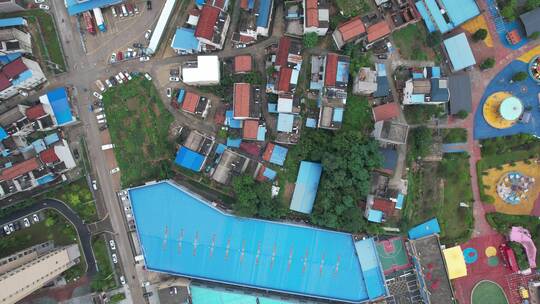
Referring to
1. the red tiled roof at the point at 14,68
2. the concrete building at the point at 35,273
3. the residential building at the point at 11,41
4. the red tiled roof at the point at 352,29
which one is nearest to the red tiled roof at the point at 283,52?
the red tiled roof at the point at 352,29

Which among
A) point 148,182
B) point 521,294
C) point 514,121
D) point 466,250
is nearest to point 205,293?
point 148,182

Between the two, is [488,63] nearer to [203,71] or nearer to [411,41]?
[411,41]

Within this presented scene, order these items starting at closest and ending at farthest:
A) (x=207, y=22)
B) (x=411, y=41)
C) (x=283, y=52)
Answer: (x=207, y=22)
(x=283, y=52)
(x=411, y=41)

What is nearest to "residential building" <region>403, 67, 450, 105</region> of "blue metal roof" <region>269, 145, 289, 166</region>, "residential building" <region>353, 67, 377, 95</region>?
"residential building" <region>353, 67, 377, 95</region>

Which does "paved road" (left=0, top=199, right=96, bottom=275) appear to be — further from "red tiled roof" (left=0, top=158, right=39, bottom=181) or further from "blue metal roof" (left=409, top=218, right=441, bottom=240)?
"blue metal roof" (left=409, top=218, right=441, bottom=240)

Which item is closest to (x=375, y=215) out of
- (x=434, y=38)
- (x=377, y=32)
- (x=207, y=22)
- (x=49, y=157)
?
(x=377, y=32)

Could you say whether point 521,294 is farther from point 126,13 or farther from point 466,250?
point 126,13

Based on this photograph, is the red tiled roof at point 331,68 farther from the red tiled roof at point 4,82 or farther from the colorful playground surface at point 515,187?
the red tiled roof at point 4,82
